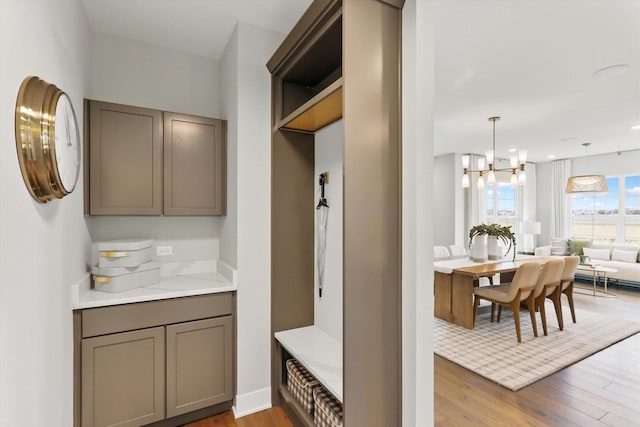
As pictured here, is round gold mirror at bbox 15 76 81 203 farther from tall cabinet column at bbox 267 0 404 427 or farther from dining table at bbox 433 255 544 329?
dining table at bbox 433 255 544 329

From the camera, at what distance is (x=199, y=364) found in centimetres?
207

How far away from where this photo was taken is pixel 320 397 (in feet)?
5.87

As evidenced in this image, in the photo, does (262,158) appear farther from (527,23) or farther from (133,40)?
(527,23)

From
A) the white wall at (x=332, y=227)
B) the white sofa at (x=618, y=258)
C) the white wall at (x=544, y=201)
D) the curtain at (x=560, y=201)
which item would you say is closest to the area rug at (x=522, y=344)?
the white wall at (x=332, y=227)

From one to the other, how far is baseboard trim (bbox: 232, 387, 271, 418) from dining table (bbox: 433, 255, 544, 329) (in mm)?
2448

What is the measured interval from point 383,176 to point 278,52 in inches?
45.6

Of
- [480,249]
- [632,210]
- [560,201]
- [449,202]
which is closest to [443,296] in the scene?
[480,249]

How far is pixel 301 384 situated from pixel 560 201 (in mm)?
8521

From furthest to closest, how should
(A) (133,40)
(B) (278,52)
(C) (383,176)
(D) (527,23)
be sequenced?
(A) (133,40)
(D) (527,23)
(B) (278,52)
(C) (383,176)

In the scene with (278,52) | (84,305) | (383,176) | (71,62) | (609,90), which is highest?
(609,90)

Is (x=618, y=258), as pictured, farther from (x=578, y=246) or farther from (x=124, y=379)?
(x=124, y=379)

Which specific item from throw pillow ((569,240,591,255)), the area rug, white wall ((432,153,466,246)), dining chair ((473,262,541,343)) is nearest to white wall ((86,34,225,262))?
the area rug

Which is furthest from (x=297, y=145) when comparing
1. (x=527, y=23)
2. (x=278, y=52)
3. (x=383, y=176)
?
(x=527, y=23)

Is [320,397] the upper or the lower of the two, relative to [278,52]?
lower
